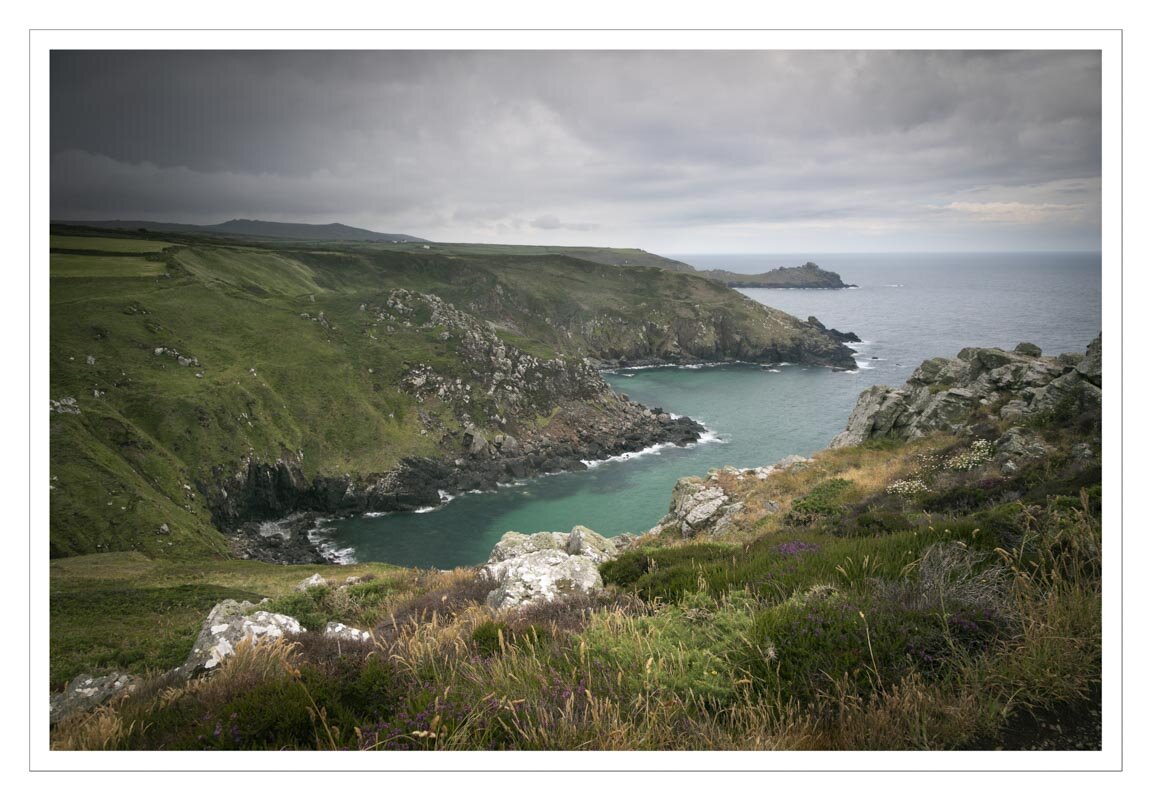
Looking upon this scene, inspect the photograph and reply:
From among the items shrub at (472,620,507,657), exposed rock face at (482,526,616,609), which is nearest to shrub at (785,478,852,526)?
exposed rock face at (482,526,616,609)

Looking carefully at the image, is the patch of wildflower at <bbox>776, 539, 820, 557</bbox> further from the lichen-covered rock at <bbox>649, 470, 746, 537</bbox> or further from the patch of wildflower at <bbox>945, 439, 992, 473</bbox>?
the patch of wildflower at <bbox>945, 439, 992, 473</bbox>

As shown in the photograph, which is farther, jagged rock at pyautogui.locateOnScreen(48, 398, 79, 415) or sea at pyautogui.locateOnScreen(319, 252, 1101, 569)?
jagged rock at pyautogui.locateOnScreen(48, 398, 79, 415)

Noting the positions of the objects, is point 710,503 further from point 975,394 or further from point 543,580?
point 975,394

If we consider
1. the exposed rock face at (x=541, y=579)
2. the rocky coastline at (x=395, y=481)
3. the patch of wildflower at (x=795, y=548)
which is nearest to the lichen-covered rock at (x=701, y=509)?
the exposed rock face at (x=541, y=579)

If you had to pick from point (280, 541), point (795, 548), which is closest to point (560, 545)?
point (795, 548)

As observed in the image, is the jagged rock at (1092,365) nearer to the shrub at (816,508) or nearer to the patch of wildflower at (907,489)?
the patch of wildflower at (907,489)
